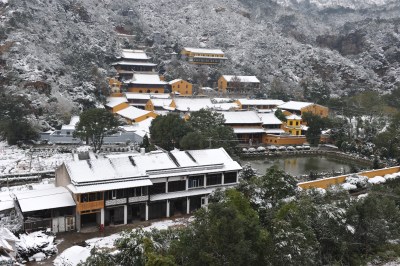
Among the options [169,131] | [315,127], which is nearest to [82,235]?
[169,131]

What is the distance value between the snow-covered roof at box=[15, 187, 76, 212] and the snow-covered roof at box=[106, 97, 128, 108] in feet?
108

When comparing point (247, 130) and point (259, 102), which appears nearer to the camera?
point (247, 130)

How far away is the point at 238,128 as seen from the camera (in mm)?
49906

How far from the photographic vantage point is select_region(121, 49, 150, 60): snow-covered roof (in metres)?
73.1

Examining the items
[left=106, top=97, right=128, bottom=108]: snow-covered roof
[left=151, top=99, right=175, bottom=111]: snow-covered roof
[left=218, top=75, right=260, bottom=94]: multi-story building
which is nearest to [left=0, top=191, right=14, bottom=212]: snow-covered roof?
[left=106, top=97, right=128, bottom=108]: snow-covered roof

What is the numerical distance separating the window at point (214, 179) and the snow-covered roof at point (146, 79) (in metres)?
41.6

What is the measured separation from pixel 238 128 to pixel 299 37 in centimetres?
7332

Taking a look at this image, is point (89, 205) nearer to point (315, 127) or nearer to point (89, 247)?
point (89, 247)

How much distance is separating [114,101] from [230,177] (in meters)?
34.7

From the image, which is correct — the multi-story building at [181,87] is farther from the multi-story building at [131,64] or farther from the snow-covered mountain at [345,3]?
the snow-covered mountain at [345,3]

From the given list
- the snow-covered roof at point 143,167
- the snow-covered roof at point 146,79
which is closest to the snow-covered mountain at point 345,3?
the snow-covered roof at point 146,79

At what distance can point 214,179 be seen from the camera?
89.1 ft

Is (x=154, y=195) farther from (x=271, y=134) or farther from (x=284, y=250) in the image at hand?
(x=271, y=134)

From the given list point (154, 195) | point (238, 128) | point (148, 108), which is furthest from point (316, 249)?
point (148, 108)
